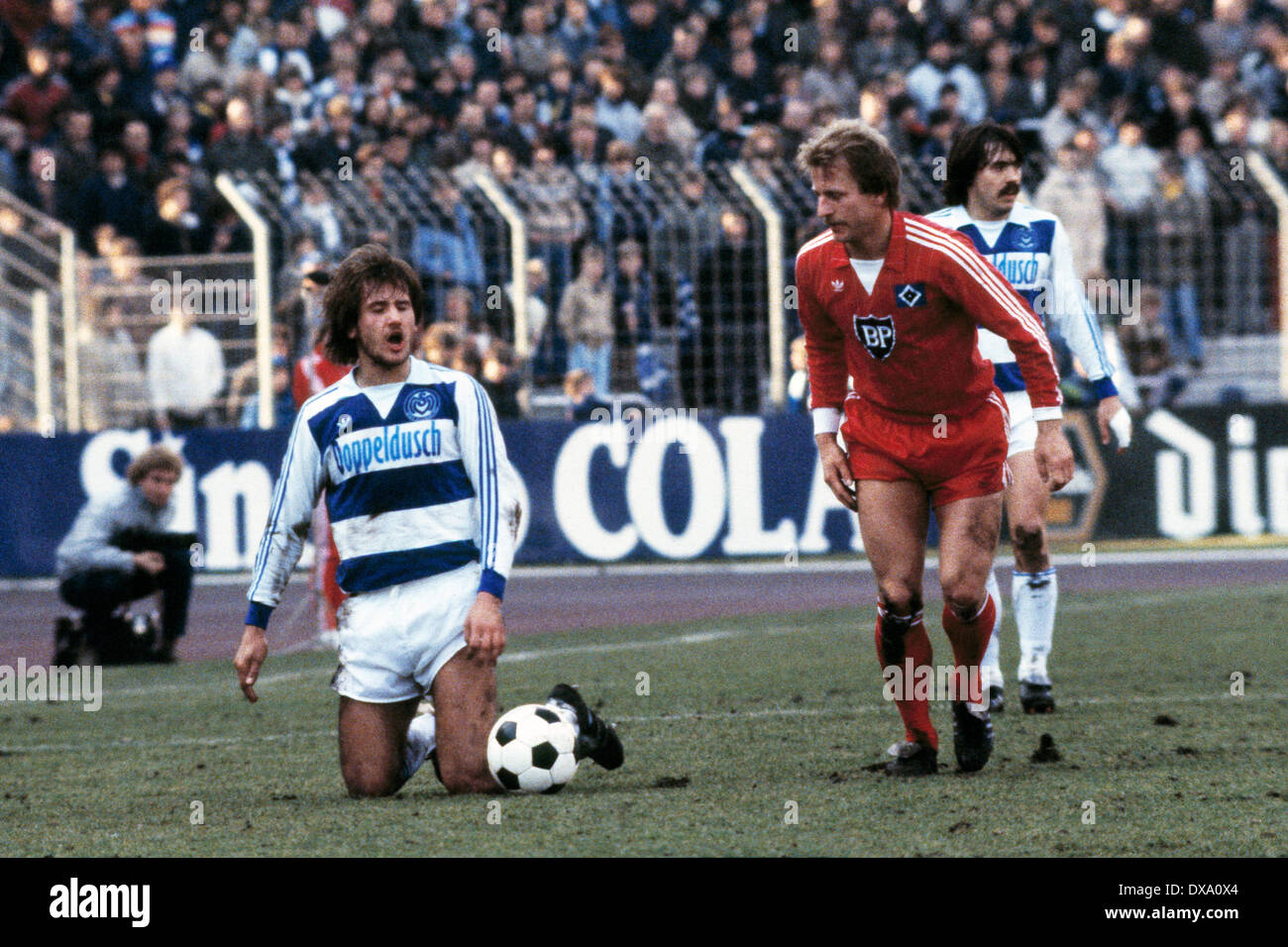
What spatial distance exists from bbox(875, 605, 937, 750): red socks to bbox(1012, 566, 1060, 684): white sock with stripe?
1.56m

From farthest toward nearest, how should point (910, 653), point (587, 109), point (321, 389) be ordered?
1. point (587, 109)
2. point (321, 389)
3. point (910, 653)

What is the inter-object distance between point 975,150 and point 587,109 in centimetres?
849

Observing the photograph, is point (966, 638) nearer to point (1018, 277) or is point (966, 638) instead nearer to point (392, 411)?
point (1018, 277)

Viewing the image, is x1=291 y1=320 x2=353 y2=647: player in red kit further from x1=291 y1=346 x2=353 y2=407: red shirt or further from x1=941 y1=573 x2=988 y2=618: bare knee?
x1=941 y1=573 x2=988 y2=618: bare knee

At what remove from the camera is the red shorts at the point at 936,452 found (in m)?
6.27

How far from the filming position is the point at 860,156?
19.7ft

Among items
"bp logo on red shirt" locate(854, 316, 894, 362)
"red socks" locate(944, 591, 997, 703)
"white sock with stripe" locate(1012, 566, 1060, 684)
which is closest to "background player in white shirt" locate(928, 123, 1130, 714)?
"white sock with stripe" locate(1012, 566, 1060, 684)

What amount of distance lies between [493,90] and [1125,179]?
202 inches

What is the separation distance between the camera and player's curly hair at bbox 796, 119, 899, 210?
236 inches

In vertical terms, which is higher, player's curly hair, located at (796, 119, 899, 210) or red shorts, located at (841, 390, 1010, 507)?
player's curly hair, located at (796, 119, 899, 210)

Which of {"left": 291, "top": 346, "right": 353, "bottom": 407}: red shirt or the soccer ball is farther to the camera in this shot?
{"left": 291, "top": 346, "right": 353, "bottom": 407}: red shirt

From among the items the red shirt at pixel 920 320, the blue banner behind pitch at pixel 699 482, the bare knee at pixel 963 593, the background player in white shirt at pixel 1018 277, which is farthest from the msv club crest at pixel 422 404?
the blue banner behind pitch at pixel 699 482

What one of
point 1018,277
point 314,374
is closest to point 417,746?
point 1018,277

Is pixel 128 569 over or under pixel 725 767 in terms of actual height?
over
